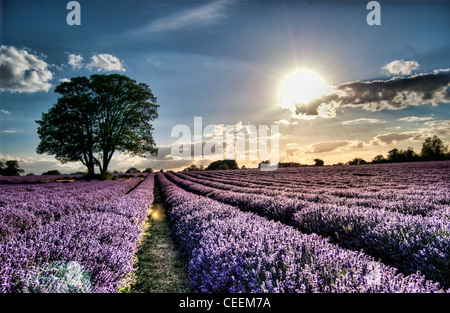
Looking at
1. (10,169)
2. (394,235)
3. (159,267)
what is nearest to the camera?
(394,235)

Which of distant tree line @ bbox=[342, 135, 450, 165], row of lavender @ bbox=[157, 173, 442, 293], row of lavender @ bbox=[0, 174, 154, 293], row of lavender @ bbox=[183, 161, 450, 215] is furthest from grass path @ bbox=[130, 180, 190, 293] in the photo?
distant tree line @ bbox=[342, 135, 450, 165]

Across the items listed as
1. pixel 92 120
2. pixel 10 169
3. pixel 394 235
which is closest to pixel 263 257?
pixel 394 235

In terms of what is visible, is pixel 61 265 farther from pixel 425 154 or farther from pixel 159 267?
pixel 425 154

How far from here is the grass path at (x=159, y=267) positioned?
317cm

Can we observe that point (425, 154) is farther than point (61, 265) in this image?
Yes

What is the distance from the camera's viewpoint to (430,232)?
2.89 meters

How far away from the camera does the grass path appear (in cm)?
317

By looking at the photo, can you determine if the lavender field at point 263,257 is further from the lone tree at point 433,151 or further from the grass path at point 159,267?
the lone tree at point 433,151

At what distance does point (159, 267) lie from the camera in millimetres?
3881

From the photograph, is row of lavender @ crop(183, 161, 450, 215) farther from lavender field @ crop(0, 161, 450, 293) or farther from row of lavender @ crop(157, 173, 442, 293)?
row of lavender @ crop(157, 173, 442, 293)

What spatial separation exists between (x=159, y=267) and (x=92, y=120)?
25.2 m

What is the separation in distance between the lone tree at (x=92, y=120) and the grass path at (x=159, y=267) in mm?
21458
